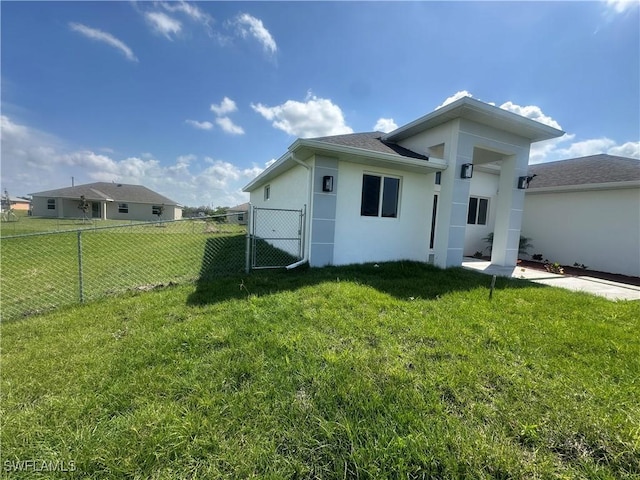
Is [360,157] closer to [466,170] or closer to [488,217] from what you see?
[466,170]

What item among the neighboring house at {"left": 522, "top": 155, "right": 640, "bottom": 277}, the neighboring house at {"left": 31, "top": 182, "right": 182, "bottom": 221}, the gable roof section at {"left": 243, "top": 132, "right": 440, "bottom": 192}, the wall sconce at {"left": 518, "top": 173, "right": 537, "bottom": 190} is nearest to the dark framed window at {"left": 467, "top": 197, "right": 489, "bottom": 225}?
the neighboring house at {"left": 522, "top": 155, "right": 640, "bottom": 277}

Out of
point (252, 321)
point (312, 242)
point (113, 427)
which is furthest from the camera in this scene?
point (312, 242)

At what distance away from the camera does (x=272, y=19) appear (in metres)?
7.24

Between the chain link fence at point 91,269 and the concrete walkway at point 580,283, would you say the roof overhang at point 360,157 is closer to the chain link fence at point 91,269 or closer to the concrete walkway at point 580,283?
the chain link fence at point 91,269

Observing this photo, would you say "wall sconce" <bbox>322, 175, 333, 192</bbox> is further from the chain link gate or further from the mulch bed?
the mulch bed

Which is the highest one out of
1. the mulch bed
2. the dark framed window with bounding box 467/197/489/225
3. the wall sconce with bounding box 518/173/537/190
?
the wall sconce with bounding box 518/173/537/190

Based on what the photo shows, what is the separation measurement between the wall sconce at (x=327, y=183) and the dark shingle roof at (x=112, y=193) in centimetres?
3535

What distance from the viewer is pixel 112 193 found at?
32.9m

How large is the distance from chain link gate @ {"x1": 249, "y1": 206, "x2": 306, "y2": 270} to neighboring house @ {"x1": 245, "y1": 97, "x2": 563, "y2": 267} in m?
0.38

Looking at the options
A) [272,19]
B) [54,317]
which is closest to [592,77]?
[272,19]

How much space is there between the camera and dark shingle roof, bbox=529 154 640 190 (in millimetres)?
8367

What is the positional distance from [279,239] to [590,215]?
10.6m

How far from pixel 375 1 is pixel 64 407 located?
9783 millimetres

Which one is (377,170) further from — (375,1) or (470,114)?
(375,1)
